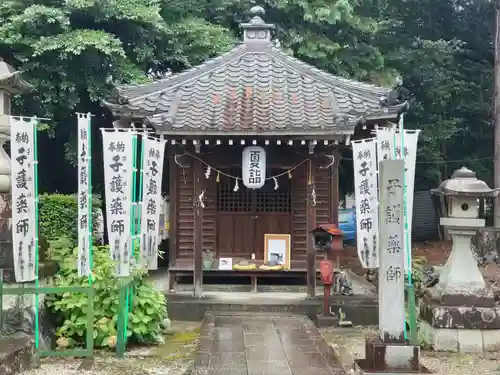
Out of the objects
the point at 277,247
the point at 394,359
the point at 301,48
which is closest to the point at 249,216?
the point at 277,247

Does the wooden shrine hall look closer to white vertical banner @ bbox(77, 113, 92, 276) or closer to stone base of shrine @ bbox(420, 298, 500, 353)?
white vertical banner @ bbox(77, 113, 92, 276)

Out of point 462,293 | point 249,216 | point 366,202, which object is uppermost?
point 366,202

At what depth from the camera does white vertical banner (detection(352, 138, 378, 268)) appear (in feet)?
33.8

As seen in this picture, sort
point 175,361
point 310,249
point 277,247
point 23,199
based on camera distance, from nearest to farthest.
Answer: point 23,199 < point 175,361 < point 310,249 < point 277,247

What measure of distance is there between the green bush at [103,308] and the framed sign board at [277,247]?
4088mm

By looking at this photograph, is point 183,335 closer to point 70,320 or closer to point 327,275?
point 70,320

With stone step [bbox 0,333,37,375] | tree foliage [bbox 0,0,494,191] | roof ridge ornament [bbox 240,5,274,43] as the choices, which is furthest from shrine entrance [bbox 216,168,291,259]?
stone step [bbox 0,333,37,375]

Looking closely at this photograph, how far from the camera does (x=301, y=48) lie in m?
18.1

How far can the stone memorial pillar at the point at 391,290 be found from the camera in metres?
7.29

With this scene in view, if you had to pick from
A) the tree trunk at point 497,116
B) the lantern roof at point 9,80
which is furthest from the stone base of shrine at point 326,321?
the tree trunk at point 497,116

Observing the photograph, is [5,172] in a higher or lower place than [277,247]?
Answer: higher

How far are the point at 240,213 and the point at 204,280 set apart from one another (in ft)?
6.01

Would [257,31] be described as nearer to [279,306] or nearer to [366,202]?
[366,202]

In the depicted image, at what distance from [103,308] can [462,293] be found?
5.87m
